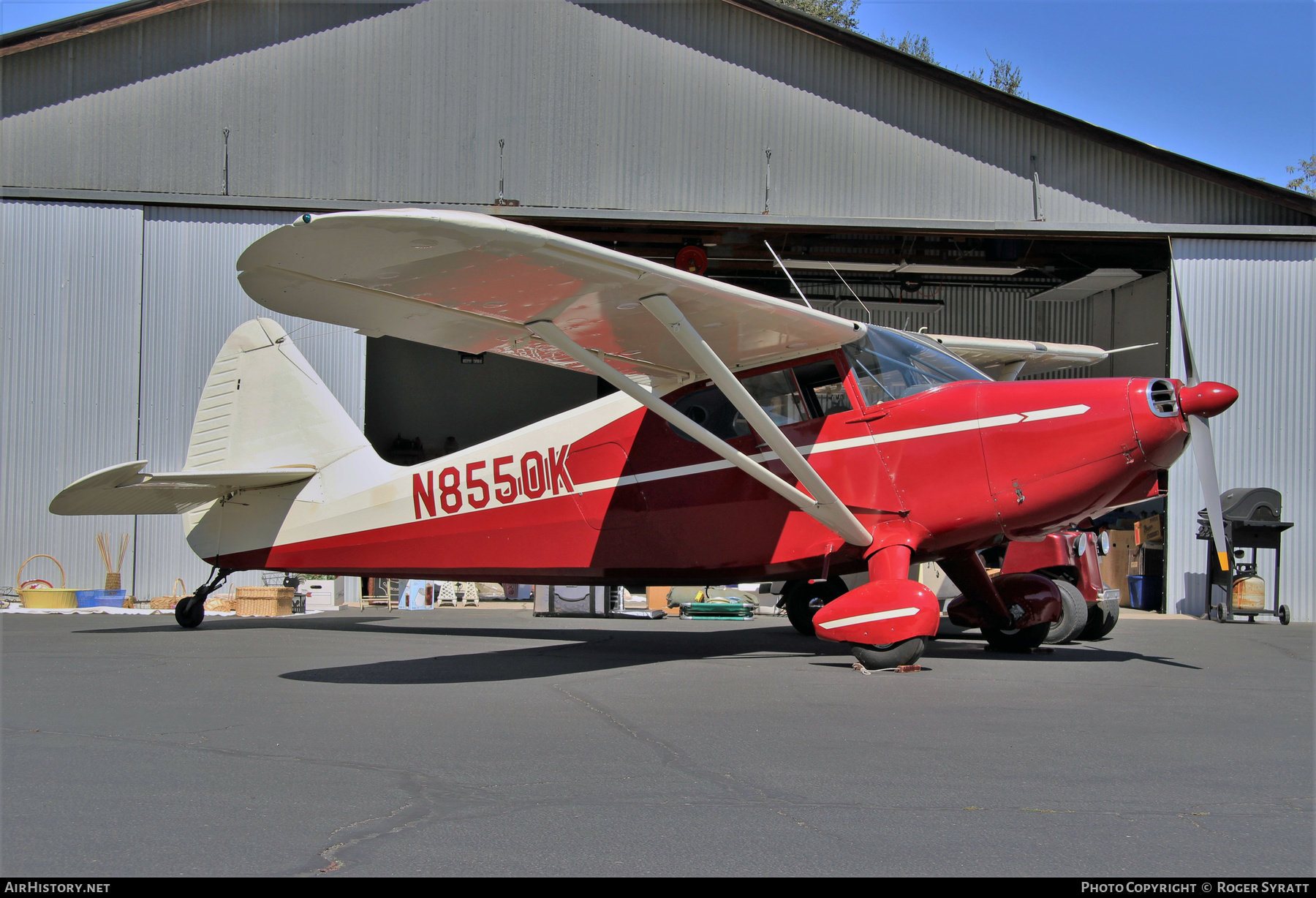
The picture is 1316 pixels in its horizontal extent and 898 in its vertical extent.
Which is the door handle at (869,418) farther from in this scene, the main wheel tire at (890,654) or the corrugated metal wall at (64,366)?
the corrugated metal wall at (64,366)

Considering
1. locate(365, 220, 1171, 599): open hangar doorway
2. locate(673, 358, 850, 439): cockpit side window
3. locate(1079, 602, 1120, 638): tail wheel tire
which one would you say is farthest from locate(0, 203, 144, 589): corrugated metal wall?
locate(1079, 602, 1120, 638): tail wheel tire

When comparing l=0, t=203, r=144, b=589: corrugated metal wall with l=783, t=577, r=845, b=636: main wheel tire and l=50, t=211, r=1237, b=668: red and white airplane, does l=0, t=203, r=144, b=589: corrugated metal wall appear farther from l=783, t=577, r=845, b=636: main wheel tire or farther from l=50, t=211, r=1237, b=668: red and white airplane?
l=783, t=577, r=845, b=636: main wheel tire

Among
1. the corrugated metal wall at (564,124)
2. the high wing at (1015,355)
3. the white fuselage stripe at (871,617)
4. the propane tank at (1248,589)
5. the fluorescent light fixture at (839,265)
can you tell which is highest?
the corrugated metal wall at (564,124)

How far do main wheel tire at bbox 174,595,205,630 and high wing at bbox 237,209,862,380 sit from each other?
5330 mm

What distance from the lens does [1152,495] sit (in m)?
6.92

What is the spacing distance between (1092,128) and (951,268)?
14.3 ft

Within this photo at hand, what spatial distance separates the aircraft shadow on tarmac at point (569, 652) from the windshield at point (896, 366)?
2.25 m

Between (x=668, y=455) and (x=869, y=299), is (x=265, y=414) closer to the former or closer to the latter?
(x=668, y=455)

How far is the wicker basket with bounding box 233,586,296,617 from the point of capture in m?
13.2

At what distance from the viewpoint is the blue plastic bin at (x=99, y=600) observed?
1392cm

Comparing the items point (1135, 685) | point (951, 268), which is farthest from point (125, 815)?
point (951, 268)

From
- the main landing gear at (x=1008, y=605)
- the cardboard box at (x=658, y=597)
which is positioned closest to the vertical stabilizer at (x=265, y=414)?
the main landing gear at (x=1008, y=605)

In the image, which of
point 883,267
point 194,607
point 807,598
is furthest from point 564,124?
point 194,607

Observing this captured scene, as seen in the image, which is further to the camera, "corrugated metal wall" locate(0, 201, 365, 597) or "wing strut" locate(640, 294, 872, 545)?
"corrugated metal wall" locate(0, 201, 365, 597)
